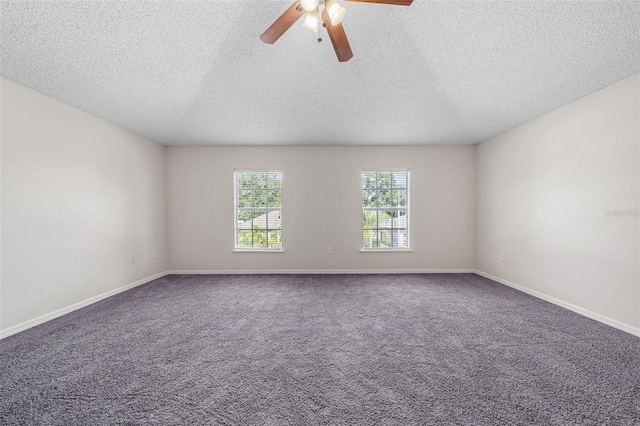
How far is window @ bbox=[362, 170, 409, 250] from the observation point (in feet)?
15.1

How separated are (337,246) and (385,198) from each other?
1.30 metres

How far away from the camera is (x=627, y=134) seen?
2.31m

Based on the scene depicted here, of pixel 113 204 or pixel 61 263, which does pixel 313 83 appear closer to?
pixel 113 204

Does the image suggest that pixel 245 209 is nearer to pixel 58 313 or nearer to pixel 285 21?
pixel 58 313

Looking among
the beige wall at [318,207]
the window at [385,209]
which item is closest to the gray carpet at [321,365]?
the beige wall at [318,207]

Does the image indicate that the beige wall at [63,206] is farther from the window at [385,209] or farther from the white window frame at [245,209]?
the window at [385,209]

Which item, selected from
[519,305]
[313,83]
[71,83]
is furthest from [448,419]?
[71,83]

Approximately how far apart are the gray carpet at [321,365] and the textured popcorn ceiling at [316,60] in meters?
2.45

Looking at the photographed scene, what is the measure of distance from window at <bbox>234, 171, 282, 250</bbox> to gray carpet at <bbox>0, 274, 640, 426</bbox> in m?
1.70

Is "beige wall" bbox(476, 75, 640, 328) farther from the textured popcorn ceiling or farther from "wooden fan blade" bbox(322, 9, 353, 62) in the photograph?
"wooden fan blade" bbox(322, 9, 353, 62)

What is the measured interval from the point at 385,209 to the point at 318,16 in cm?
340

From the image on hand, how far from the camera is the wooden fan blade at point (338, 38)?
170 centimetres

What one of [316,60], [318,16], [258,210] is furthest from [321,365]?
[258,210]

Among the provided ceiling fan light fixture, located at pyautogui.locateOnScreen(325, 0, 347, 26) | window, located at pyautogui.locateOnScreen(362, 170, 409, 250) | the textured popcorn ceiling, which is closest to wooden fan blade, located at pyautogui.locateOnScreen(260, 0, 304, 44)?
ceiling fan light fixture, located at pyautogui.locateOnScreen(325, 0, 347, 26)
